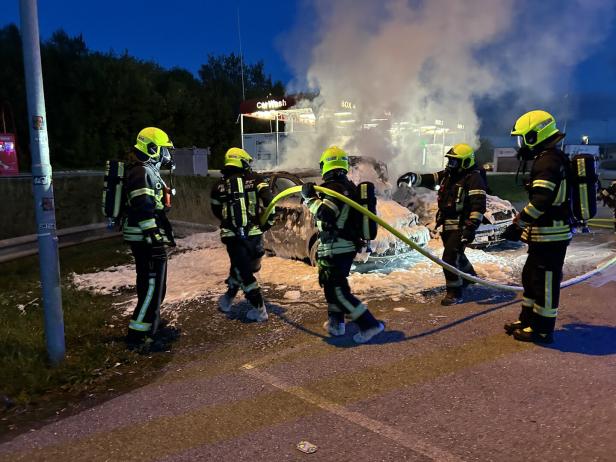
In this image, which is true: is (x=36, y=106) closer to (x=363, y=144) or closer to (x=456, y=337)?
(x=456, y=337)

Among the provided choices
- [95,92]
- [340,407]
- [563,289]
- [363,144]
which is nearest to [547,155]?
[563,289]

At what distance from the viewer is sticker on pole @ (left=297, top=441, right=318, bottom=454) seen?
2882 millimetres

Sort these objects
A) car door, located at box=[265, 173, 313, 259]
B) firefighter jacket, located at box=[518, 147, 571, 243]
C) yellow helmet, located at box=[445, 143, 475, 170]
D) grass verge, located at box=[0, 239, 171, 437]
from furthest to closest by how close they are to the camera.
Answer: car door, located at box=[265, 173, 313, 259] < yellow helmet, located at box=[445, 143, 475, 170] < firefighter jacket, located at box=[518, 147, 571, 243] < grass verge, located at box=[0, 239, 171, 437]

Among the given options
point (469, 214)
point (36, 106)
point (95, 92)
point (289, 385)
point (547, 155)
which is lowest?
point (289, 385)

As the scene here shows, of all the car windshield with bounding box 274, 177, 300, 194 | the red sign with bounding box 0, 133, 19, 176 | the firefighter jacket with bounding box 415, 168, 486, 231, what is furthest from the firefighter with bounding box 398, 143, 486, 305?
the red sign with bounding box 0, 133, 19, 176

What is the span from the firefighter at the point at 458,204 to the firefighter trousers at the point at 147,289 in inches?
129

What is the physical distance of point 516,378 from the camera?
3.78 metres

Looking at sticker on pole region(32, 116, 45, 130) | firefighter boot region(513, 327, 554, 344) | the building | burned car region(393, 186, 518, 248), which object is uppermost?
the building

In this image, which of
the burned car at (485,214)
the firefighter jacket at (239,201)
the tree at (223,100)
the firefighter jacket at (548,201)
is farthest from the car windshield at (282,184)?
the tree at (223,100)

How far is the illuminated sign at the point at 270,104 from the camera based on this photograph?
18495 millimetres

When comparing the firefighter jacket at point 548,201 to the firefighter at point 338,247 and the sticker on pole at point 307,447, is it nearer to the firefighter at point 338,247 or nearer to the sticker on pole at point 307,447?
the firefighter at point 338,247

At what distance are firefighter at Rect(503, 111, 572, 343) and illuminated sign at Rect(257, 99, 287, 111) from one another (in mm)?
14538

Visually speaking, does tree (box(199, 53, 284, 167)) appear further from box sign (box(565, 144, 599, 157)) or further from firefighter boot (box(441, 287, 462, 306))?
firefighter boot (box(441, 287, 462, 306))

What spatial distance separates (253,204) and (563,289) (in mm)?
4111
